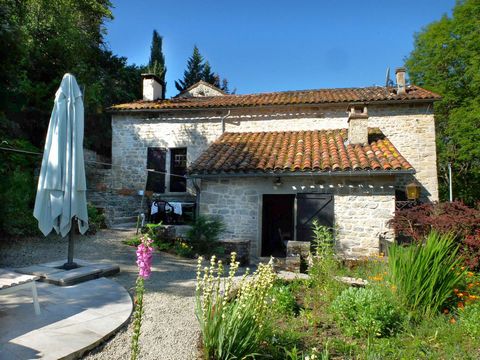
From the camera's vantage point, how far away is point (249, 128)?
12172 millimetres

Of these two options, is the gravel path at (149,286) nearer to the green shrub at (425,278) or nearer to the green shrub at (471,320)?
the green shrub at (425,278)

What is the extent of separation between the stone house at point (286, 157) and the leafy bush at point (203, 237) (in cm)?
116

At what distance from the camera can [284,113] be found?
11.9m

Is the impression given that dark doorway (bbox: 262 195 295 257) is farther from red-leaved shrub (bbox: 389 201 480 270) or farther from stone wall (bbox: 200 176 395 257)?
red-leaved shrub (bbox: 389 201 480 270)

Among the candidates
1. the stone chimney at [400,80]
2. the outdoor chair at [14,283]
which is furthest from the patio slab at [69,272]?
the stone chimney at [400,80]

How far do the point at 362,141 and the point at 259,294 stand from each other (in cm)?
771

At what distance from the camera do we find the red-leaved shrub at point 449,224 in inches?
213

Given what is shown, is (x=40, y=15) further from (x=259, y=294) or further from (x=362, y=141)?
(x=259, y=294)

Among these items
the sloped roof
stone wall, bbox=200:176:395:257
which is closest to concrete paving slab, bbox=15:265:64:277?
stone wall, bbox=200:176:395:257

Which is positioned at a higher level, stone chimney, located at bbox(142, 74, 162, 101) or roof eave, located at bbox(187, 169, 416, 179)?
stone chimney, located at bbox(142, 74, 162, 101)

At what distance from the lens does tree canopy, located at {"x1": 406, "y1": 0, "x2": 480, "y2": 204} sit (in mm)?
15705

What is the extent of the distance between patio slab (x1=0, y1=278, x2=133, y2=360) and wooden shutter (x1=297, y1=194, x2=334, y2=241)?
17.0 ft

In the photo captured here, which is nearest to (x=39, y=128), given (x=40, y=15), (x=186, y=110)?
(x=40, y=15)

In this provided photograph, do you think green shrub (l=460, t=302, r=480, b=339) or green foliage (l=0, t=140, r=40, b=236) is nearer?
green shrub (l=460, t=302, r=480, b=339)
